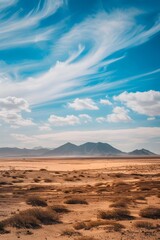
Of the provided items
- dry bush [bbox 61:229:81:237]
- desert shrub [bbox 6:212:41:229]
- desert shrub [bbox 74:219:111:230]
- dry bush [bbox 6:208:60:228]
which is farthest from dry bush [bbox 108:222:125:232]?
desert shrub [bbox 6:212:41:229]

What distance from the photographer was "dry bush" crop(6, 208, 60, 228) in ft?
55.5

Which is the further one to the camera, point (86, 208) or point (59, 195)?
point (59, 195)

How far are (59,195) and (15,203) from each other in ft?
17.5

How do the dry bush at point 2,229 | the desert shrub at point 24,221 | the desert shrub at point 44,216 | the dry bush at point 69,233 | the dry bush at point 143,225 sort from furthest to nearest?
the desert shrub at point 44,216 → the dry bush at point 143,225 → the desert shrub at point 24,221 → the dry bush at point 2,229 → the dry bush at point 69,233

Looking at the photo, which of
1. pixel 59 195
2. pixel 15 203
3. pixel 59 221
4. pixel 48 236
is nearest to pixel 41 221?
pixel 59 221

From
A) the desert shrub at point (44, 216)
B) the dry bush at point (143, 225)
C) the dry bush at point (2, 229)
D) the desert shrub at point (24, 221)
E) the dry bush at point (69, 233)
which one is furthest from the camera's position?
the desert shrub at point (44, 216)

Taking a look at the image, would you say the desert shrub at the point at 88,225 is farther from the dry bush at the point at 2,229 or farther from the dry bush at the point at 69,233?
the dry bush at the point at 2,229

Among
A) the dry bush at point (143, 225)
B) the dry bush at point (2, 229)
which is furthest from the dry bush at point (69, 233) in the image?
the dry bush at point (143, 225)

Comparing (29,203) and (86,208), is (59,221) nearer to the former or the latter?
(86,208)

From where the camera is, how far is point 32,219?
1730cm

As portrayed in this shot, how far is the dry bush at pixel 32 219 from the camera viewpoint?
55.5ft

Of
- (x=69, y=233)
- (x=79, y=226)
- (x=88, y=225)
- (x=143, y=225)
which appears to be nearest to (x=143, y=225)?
(x=143, y=225)

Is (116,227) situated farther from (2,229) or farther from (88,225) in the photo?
(2,229)

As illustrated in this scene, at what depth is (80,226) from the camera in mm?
16953
